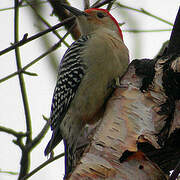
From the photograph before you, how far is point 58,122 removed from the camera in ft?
13.3

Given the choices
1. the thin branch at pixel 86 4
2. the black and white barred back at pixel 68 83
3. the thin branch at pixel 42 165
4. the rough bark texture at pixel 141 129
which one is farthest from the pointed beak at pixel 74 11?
the thin branch at pixel 42 165

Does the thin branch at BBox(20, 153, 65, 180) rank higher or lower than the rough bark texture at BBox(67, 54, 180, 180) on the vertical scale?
lower

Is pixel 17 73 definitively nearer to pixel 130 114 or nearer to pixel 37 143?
pixel 37 143

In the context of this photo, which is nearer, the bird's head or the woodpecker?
the woodpecker

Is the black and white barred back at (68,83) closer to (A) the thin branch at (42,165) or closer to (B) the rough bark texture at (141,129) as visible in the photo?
(A) the thin branch at (42,165)

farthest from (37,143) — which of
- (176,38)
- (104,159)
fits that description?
(176,38)

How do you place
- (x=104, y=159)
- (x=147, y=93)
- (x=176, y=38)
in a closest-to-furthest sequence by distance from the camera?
1. (x=104, y=159)
2. (x=147, y=93)
3. (x=176, y=38)

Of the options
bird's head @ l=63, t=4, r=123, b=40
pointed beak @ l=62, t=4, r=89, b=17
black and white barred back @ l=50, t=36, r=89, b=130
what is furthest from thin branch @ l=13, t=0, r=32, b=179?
bird's head @ l=63, t=4, r=123, b=40

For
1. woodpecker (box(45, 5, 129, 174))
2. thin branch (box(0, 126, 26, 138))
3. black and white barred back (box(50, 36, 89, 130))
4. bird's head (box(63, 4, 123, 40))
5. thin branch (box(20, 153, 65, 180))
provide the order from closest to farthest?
thin branch (box(20, 153, 65, 180)) < thin branch (box(0, 126, 26, 138)) < woodpecker (box(45, 5, 129, 174)) < black and white barred back (box(50, 36, 89, 130)) < bird's head (box(63, 4, 123, 40))

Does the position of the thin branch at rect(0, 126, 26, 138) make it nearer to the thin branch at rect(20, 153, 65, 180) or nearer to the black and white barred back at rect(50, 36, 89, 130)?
the thin branch at rect(20, 153, 65, 180)

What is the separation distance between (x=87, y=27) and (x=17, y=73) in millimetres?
1844

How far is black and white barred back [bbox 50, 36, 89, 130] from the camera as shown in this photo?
406 cm

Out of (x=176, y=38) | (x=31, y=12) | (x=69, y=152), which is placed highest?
(x=31, y=12)

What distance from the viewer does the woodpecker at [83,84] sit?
3783 mm
